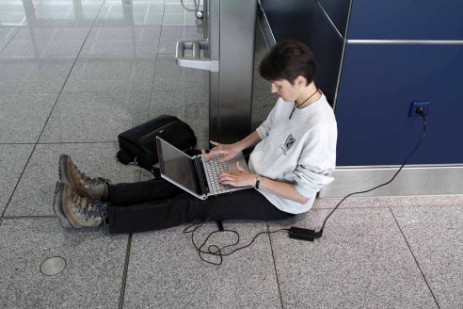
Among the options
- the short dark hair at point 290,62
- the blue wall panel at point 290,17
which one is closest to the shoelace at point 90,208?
the short dark hair at point 290,62

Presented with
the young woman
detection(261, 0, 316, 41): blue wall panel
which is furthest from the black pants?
detection(261, 0, 316, 41): blue wall panel

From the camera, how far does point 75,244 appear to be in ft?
6.56

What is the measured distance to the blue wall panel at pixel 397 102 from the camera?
1.89 metres

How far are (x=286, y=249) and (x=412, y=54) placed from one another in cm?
95

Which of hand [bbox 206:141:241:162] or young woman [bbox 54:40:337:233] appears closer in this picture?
young woman [bbox 54:40:337:233]

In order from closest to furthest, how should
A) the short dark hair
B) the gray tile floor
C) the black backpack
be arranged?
the short dark hair → the gray tile floor → the black backpack

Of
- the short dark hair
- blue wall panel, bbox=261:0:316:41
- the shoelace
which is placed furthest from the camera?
blue wall panel, bbox=261:0:316:41

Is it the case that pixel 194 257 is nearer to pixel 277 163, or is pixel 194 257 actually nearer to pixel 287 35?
pixel 277 163

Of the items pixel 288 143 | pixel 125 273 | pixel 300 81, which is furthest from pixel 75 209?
pixel 300 81

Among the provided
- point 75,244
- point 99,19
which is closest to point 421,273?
point 75,244

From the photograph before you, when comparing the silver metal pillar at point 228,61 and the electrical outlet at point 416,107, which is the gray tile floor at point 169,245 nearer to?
the silver metal pillar at point 228,61

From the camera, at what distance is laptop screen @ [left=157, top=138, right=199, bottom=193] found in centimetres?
195

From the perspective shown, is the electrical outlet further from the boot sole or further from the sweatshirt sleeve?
the boot sole

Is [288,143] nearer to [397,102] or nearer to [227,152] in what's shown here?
[227,152]
